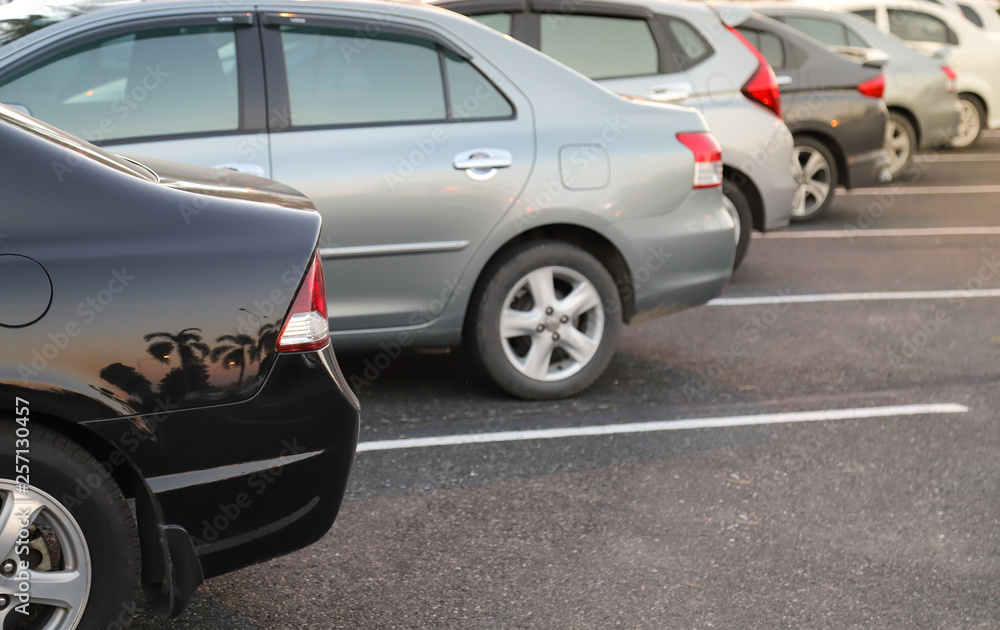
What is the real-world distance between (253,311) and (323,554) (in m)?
1.22

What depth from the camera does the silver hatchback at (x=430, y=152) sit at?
448cm

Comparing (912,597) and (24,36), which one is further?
(24,36)

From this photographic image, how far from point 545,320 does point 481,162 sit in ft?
2.57

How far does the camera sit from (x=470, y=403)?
5129 millimetres

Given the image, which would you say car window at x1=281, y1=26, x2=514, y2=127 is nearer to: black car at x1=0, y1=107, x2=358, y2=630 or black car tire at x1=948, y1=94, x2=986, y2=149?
black car at x1=0, y1=107, x2=358, y2=630

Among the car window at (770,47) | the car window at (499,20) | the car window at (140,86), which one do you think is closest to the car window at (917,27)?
the car window at (770,47)

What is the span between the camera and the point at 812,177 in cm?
1006

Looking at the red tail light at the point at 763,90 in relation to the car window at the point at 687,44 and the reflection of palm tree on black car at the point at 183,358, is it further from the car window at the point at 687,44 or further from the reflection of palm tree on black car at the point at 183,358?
the reflection of palm tree on black car at the point at 183,358

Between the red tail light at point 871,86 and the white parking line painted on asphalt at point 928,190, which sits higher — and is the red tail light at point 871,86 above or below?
above

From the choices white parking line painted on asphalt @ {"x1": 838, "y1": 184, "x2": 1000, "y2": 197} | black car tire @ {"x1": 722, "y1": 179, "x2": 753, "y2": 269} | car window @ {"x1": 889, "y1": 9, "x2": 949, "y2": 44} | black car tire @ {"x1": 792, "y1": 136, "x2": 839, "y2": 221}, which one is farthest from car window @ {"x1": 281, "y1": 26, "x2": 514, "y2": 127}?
car window @ {"x1": 889, "y1": 9, "x2": 949, "y2": 44}

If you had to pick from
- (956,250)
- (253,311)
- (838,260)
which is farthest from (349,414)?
(956,250)

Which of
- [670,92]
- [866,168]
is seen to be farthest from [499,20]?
[866,168]

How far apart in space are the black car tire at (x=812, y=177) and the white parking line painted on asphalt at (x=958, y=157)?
17.7 feet

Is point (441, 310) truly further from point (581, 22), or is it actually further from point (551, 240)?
point (581, 22)
